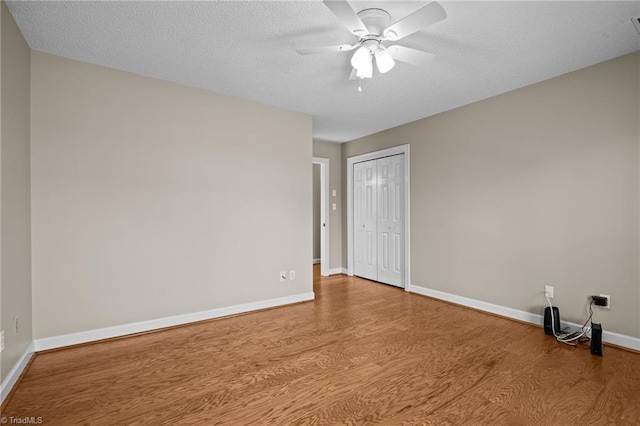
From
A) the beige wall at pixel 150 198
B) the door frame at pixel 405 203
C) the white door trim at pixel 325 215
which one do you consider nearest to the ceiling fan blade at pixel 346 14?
the beige wall at pixel 150 198

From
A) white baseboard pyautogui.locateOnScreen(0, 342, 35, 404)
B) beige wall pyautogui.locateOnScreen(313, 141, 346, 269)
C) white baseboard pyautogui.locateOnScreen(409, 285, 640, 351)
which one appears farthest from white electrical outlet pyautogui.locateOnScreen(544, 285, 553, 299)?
white baseboard pyautogui.locateOnScreen(0, 342, 35, 404)

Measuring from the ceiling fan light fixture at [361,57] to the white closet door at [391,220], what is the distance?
8.90 ft

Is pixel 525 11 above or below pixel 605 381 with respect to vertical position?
above

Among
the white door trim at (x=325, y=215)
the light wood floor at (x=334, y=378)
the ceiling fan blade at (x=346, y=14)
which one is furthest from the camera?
the white door trim at (x=325, y=215)

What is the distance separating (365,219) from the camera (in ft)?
17.5

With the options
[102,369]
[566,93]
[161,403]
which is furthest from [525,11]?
[102,369]

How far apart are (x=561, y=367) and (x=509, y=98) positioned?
263cm

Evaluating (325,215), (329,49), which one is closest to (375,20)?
(329,49)

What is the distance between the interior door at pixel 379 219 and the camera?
4750 mm

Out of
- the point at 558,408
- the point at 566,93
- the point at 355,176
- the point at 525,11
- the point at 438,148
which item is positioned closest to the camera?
the point at 558,408

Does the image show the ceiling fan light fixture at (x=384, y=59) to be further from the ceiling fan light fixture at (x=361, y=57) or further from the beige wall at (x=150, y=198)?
the beige wall at (x=150, y=198)

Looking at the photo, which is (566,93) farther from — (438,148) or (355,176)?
(355,176)

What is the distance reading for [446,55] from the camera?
263 cm

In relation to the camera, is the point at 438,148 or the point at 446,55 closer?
the point at 446,55
